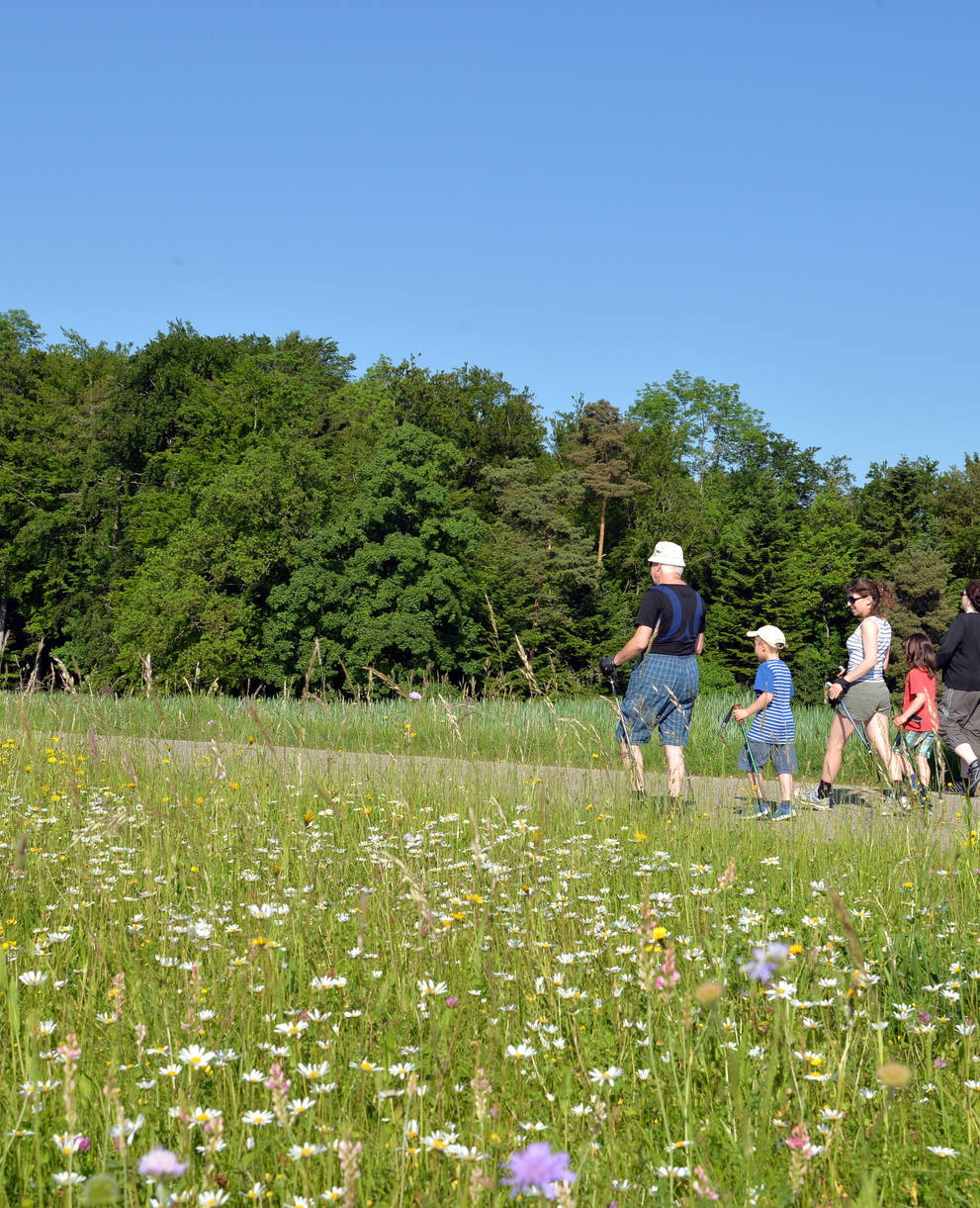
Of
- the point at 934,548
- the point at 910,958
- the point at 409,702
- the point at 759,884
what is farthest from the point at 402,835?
the point at 934,548

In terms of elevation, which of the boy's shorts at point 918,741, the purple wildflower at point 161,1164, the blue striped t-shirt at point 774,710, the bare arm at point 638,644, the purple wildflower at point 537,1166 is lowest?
the purple wildflower at point 161,1164

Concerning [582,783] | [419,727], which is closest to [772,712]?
[582,783]

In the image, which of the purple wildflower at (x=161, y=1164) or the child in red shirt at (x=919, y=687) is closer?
the purple wildflower at (x=161, y=1164)

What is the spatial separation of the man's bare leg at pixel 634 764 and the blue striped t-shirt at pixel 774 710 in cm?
136

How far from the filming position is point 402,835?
4906mm

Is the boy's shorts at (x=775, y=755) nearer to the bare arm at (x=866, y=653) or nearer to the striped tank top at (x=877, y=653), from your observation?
the bare arm at (x=866, y=653)

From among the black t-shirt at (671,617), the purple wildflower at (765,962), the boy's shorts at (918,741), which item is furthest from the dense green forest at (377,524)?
the purple wildflower at (765,962)

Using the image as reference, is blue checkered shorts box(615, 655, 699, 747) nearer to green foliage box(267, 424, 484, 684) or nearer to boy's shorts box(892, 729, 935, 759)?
boy's shorts box(892, 729, 935, 759)

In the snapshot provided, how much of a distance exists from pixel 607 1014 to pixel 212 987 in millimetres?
1139

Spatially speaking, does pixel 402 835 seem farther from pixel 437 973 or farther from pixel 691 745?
pixel 691 745

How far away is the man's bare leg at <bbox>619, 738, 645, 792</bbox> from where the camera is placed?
5.99 m

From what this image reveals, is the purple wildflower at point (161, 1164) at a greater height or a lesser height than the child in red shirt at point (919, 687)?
lesser

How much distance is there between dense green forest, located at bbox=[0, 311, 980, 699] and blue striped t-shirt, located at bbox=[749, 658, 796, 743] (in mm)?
20443

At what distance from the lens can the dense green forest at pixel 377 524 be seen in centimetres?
3447
